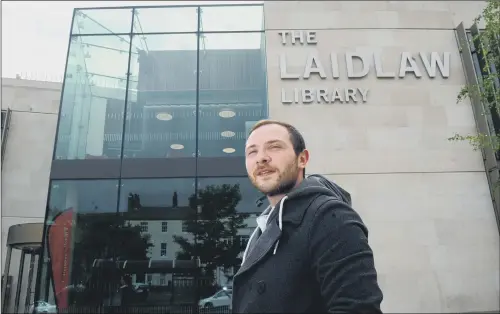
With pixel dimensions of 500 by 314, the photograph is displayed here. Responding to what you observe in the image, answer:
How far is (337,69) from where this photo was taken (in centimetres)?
1134

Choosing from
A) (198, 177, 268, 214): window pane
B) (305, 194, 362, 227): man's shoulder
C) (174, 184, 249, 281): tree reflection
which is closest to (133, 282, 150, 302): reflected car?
(174, 184, 249, 281): tree reflection

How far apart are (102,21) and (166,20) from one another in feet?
6.66

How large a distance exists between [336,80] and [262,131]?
33.8 ft

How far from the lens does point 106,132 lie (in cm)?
1080

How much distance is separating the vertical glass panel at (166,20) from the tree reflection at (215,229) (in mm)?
5508

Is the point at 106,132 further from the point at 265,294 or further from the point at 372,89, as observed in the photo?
the point at 265,294

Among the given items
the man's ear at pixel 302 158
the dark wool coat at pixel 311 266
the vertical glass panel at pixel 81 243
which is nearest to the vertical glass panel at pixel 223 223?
the vertical glass panel at pixel 81 243

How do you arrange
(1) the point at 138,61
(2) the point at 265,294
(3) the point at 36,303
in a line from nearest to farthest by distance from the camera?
(2) the point at 265,294 → (3) the point at 36,303 → (1) the point at 138,61

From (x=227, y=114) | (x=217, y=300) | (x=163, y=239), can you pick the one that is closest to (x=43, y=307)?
(x=163, y=239)

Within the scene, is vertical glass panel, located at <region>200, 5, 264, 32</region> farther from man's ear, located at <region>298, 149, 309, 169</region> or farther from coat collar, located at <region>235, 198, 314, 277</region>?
coat collar, located at <region>235, 198, 314, 277</region>

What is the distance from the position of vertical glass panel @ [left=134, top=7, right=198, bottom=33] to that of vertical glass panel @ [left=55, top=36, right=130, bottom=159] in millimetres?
787

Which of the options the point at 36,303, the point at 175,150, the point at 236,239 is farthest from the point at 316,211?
the point at 36,303

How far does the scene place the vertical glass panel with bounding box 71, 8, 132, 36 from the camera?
11.9 m

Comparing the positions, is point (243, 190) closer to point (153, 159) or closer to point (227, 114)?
point (227, 114)
